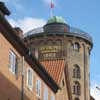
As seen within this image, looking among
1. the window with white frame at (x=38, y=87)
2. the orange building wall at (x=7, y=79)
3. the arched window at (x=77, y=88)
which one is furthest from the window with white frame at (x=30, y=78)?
the arched window at (x=77, y=88)

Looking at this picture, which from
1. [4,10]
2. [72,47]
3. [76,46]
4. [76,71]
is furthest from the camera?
[76,46]

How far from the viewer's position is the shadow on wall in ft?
118

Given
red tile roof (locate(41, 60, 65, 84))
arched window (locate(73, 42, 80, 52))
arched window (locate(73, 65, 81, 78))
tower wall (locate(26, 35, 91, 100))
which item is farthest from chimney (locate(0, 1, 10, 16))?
arched window (locate(73, 42, 80, 52))

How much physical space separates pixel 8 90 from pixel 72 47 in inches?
3259

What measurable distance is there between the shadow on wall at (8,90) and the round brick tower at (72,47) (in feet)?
250

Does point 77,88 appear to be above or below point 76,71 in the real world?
below

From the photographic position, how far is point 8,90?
37.3 metres

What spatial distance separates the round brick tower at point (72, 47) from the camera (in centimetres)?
11719

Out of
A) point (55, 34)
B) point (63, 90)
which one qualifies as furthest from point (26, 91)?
point (55, 34)

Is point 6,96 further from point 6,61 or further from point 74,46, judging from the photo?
point 74,46

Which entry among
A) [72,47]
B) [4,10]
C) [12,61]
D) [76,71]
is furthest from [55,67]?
[72,47]

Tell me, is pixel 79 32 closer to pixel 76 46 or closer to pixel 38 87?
pixel 76 46

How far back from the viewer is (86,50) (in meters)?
120

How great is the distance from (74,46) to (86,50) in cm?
283
